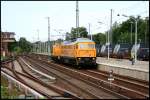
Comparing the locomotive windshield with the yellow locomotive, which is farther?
the locomotive windshield

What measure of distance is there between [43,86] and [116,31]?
12541cm

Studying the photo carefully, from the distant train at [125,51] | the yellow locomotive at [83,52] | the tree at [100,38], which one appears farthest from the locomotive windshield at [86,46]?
the tree at [100,38]

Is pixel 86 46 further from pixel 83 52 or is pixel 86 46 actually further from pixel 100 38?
pixel 100 38

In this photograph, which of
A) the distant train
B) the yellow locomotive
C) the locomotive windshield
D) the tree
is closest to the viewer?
the yellow locomotive

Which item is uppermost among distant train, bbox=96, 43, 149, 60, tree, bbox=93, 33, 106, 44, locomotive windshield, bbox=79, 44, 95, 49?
tree, bbox=93, 33, 106, 44

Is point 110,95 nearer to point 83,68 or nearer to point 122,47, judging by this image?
point 83,68

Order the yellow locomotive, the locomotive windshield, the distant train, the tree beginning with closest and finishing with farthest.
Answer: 1. the yellow locomotive
2. the locomotive windshield
3. the distant train
4. the tree

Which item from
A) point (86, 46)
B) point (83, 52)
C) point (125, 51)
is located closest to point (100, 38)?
point (125, 51)

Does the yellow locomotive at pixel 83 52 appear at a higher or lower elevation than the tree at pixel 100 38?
lower

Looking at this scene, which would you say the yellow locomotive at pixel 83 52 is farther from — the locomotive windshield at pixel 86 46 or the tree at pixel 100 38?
the tree at pixel 100 38

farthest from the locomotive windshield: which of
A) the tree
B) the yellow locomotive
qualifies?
the tree

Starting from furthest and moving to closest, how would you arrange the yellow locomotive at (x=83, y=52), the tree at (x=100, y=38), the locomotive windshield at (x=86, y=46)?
the tree at (x=100, y=38), the locomotive windshield at (x=86, y=46), the yellow locomotive at (x=83, y=52)

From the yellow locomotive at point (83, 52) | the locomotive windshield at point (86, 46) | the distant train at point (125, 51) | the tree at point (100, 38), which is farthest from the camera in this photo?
the tree at point (100, 38)

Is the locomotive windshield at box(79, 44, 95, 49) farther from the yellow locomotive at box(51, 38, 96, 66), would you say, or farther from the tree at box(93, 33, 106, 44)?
the tree at box(93, 33, 106, 44)
